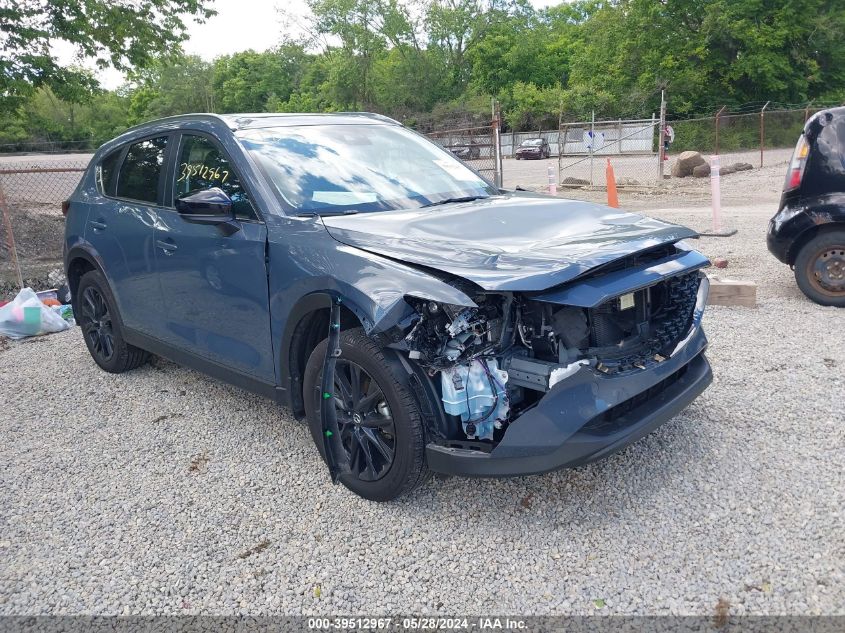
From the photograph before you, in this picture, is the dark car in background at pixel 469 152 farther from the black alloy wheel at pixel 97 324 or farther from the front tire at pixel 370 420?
the front tire at pixel 370 420

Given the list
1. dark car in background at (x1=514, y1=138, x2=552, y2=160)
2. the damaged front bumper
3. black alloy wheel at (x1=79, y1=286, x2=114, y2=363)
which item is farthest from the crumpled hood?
dark car in background at (x1=514, y1=138, x2=552, y2=160)

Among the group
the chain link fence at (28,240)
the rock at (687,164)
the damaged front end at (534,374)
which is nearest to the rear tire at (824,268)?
the damaged front end at (534,374)

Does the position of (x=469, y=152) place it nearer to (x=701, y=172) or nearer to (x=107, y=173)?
(x=701, y=172)

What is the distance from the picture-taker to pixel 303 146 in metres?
4.04

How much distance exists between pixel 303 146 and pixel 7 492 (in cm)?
261

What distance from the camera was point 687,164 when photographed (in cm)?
2173

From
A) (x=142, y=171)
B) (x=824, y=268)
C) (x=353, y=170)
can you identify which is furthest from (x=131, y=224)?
(x=824, y=268)

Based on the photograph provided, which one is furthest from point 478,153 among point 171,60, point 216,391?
point 216,391

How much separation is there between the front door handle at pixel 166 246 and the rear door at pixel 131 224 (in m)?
0.13

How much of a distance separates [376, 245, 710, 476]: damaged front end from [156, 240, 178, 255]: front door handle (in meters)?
2.01

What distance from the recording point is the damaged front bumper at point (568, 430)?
2.77m

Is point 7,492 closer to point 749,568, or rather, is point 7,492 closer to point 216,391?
point 216,391

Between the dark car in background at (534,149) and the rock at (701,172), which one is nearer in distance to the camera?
the rock at (701,172)

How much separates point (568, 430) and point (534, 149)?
40021 millimetres
